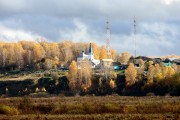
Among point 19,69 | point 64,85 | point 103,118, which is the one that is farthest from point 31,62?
point 103,118

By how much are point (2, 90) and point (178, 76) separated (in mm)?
52503

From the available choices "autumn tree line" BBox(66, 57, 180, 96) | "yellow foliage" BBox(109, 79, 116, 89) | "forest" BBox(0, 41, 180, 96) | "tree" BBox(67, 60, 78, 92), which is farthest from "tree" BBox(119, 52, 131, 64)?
"yellow foliage" BBox(109, 79, 116, 89)

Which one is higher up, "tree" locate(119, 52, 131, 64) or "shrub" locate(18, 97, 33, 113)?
"tree" locate(119, 52, 131, 64)

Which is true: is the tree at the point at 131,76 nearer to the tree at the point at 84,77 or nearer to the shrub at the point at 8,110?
the tree at the point at 84,77

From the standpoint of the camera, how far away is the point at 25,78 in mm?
138000

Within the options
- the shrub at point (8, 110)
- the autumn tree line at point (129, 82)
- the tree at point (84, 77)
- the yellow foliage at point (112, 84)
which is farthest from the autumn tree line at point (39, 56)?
the shrub at point (8, 110)

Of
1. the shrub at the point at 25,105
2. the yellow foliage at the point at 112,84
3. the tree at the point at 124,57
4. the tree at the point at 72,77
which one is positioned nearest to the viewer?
the shrub at the point at 25,105

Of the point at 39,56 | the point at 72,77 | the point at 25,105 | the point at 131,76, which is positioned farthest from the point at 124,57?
the point at 25,105

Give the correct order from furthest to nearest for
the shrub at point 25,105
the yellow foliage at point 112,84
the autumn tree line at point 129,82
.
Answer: the yellow foliage at point 112,84, the autumn tree line at point 129,82, the shrub at point 25,105

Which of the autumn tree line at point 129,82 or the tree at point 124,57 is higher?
the tree at point 124,57

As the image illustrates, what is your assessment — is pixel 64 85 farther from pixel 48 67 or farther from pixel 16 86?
pixel 48 67

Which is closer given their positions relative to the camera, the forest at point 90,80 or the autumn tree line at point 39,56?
the forest at point 90,80

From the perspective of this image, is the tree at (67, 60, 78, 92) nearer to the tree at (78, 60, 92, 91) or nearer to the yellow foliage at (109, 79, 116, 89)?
A: the tree at (78, 60, 92, 91)

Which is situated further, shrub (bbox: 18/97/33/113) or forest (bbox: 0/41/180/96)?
forest (bbox: 0/41/180/96)
